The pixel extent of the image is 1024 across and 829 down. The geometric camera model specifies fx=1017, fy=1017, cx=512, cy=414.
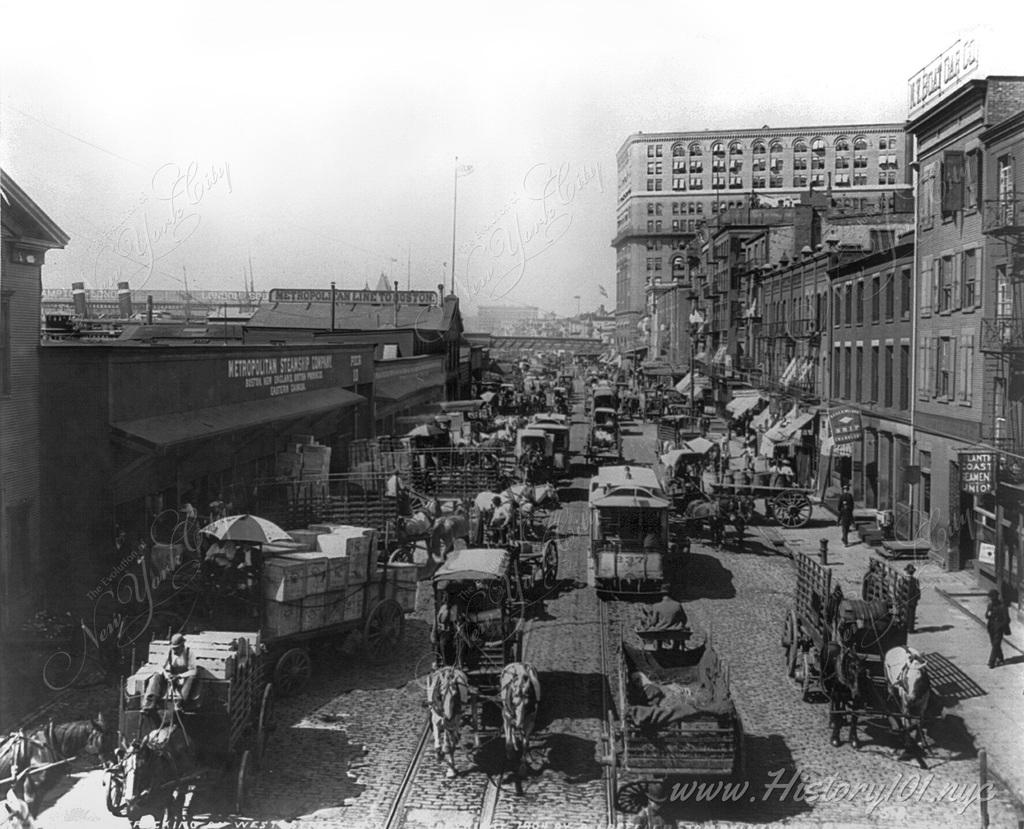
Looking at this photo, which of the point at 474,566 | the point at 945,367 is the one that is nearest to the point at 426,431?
the point at 945,367

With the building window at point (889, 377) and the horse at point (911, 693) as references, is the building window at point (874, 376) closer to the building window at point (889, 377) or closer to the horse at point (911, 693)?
the building window at point (889, 377)

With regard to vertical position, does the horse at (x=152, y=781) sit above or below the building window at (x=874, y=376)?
below

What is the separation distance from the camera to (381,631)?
61.4 ft

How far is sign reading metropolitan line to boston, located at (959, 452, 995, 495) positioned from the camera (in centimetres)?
2411

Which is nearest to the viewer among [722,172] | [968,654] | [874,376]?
[968,654]

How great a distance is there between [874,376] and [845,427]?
4.17 metres

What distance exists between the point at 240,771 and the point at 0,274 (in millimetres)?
12448

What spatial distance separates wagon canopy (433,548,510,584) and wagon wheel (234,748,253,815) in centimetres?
500

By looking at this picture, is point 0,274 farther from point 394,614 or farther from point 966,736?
point 966,736

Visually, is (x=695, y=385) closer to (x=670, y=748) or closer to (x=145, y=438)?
(x=145, y=438)

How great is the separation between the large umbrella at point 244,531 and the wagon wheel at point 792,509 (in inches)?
841

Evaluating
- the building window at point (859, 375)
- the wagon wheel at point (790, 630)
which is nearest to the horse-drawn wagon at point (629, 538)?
the wagon wheel at point (790, 630)

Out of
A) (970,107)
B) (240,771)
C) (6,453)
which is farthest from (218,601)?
(970,107)

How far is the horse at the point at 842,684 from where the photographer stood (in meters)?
15.0
